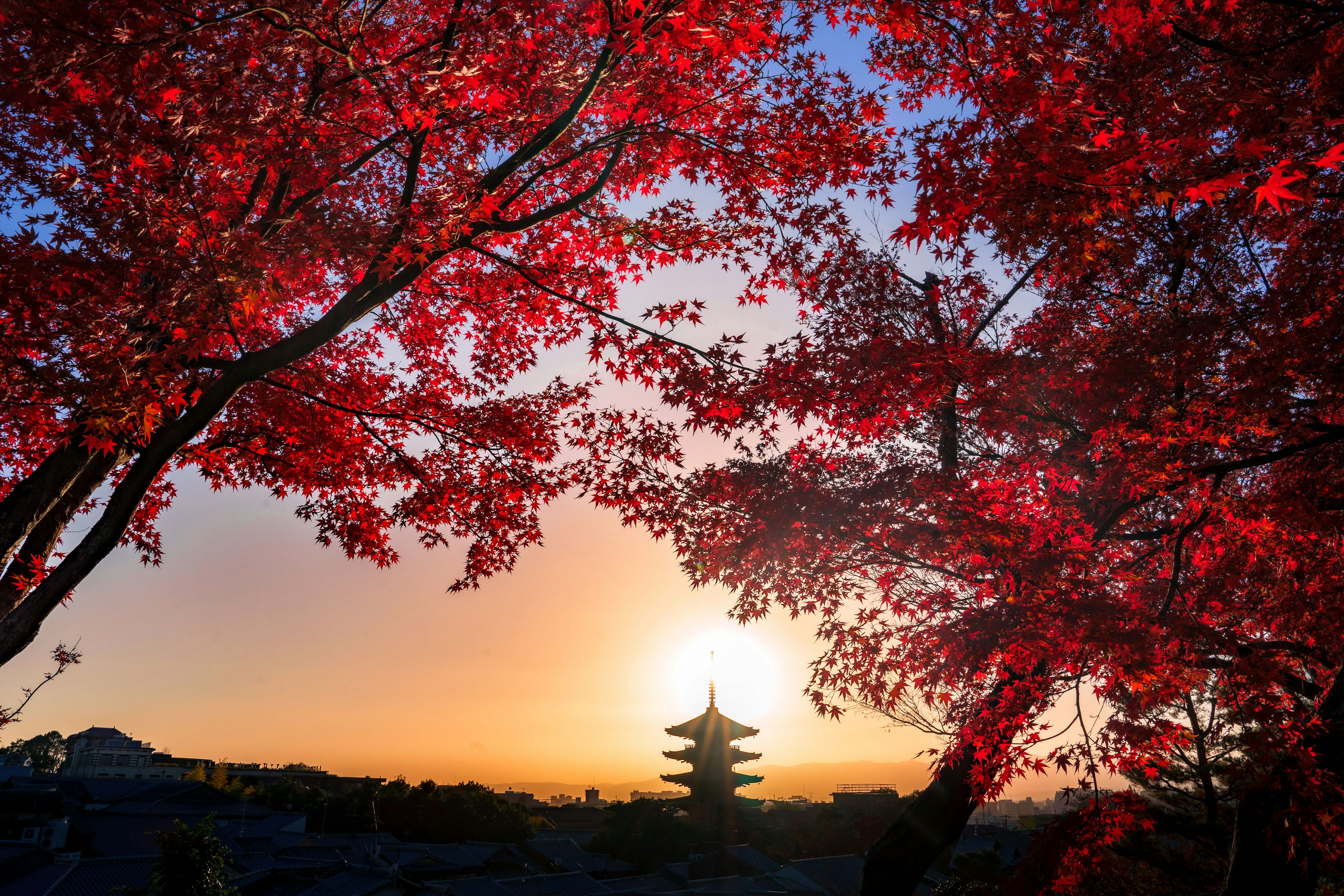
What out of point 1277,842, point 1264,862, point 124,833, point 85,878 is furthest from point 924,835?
point 124,833

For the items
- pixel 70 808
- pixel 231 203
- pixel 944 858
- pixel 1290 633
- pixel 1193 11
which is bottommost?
pixel 944 858

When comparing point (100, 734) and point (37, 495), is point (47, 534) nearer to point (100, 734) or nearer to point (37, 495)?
point (37, 495)

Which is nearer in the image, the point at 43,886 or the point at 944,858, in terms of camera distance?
the point at 43,886

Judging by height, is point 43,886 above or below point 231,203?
below

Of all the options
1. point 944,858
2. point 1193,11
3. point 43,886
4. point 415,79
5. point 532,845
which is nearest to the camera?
point 415,79

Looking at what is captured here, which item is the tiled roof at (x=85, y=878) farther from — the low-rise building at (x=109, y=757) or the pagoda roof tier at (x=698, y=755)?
the low-rise building at (x=109, y=757)

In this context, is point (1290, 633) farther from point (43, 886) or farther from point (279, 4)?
point (43, 886)

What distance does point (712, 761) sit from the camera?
41.5 metres

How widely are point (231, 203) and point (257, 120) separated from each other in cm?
67

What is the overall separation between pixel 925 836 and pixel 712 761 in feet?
120

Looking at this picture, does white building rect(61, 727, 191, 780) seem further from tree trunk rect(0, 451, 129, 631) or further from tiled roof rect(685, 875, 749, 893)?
tree trunk rect(0, 451, 129, 631)

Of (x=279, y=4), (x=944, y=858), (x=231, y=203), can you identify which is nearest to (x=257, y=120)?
(x=231, y=203)

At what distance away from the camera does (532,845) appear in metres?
36.8

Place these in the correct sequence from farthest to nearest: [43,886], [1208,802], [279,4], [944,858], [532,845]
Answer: [944,858] < [532,845] < [43,886] < [1208,802] < [279,4]
